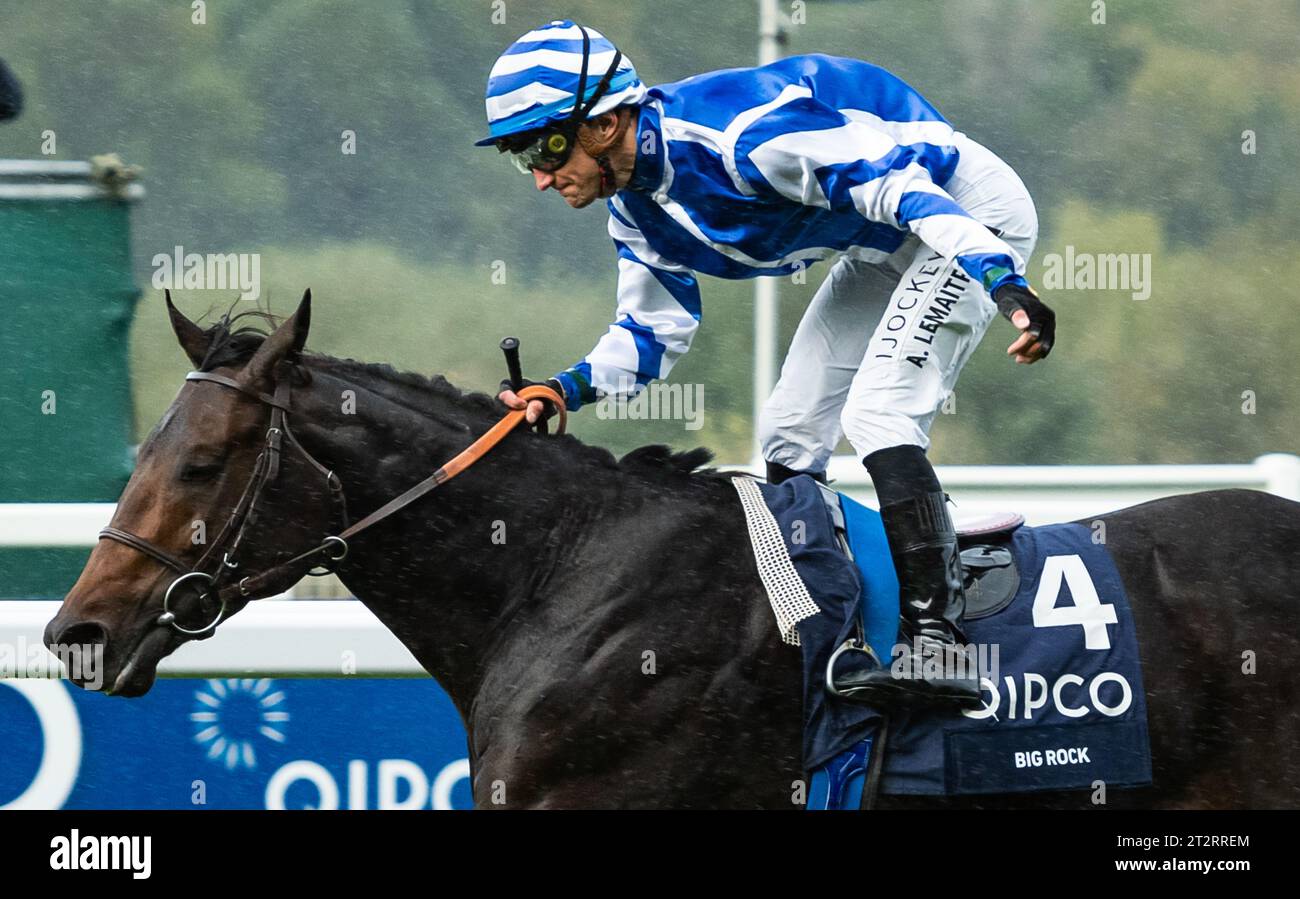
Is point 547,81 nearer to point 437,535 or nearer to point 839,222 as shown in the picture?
point 839,222

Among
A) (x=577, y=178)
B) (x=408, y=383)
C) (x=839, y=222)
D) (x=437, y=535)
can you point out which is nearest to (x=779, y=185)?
(x=839, y=222)

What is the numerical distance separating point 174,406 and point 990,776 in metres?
1.67

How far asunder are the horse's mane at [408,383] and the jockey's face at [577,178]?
44 cm

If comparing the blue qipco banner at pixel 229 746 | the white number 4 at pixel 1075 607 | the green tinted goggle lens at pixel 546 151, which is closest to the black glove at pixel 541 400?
the green tinted goggle lens at pixel 546 151

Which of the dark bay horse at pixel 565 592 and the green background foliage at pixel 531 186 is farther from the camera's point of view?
the green background foliage at pixel 531 186

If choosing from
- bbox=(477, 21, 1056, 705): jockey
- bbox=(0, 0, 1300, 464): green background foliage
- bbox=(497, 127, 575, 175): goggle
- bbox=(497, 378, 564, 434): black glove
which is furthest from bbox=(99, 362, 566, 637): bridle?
bbox=(0, 0, 1300, 464): green background foliage

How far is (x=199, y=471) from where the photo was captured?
2.88 meters

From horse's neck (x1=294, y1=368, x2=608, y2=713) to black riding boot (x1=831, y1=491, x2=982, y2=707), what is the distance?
2.03 feet

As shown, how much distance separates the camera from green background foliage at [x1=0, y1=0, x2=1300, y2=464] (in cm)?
930

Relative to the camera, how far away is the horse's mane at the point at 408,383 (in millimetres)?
2996

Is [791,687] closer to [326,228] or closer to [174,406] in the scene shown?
[174,406]

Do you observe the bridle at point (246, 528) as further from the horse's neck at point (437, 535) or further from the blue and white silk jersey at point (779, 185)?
the blue and white silk jersey at point (779, 185)

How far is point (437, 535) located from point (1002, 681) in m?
1.11

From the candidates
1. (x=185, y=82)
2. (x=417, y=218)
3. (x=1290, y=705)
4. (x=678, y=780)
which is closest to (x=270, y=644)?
(x=678, y=780)
